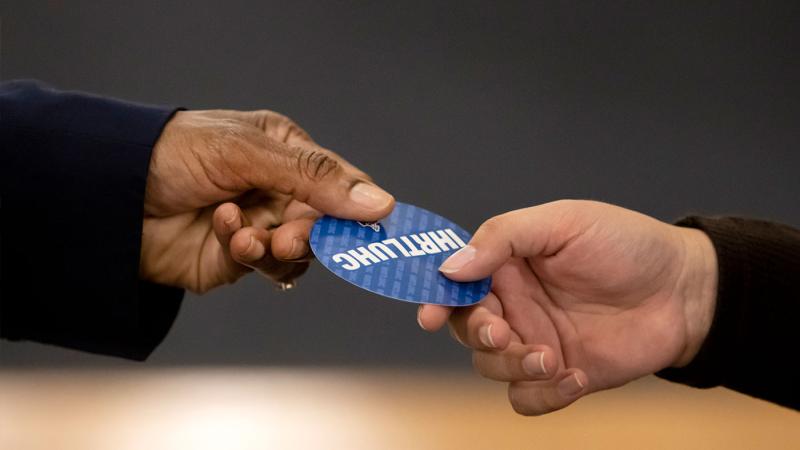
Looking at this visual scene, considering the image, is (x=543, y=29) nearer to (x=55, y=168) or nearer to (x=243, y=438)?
(x=243, y=438)

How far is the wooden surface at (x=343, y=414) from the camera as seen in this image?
174 cm

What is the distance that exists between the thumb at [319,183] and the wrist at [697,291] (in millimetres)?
359

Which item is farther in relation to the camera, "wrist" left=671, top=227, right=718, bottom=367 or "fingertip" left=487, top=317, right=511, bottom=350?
"wrist" left=671, top=227, right=718, bottom=367

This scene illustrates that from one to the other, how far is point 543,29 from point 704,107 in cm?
49

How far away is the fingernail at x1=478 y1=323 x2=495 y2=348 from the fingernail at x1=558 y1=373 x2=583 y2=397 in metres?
0.09

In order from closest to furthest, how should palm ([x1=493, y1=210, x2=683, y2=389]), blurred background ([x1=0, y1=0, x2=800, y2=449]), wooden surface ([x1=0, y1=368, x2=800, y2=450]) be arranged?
palm ([x1=493, y1=210, x2=683, y2=389]), wooden surface ([x1=0, y1=368, x2=800, y2=450]), blurred background ([x1=0, y1=0, x2=800, y2=449])

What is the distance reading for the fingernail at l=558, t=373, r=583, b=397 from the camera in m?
0.89

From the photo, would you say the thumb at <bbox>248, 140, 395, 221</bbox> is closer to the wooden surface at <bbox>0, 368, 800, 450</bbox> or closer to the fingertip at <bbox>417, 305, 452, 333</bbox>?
the fingertip at <bbox>417, 305, 452, 333</bbox>

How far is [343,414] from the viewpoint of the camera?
1.85m

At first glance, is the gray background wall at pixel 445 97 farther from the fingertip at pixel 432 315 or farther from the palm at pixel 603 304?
the fingertip at pixel 432 315

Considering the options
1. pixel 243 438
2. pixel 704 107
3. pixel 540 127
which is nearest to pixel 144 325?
pixel 243 438

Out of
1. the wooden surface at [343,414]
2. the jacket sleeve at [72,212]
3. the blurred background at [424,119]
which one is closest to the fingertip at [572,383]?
the jacket sleeve at [72,212]

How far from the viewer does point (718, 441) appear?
178 centimetres

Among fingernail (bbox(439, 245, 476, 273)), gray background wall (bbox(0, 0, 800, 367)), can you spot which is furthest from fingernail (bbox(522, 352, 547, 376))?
gray background wall (bbox(0, 0, 800, 367))
